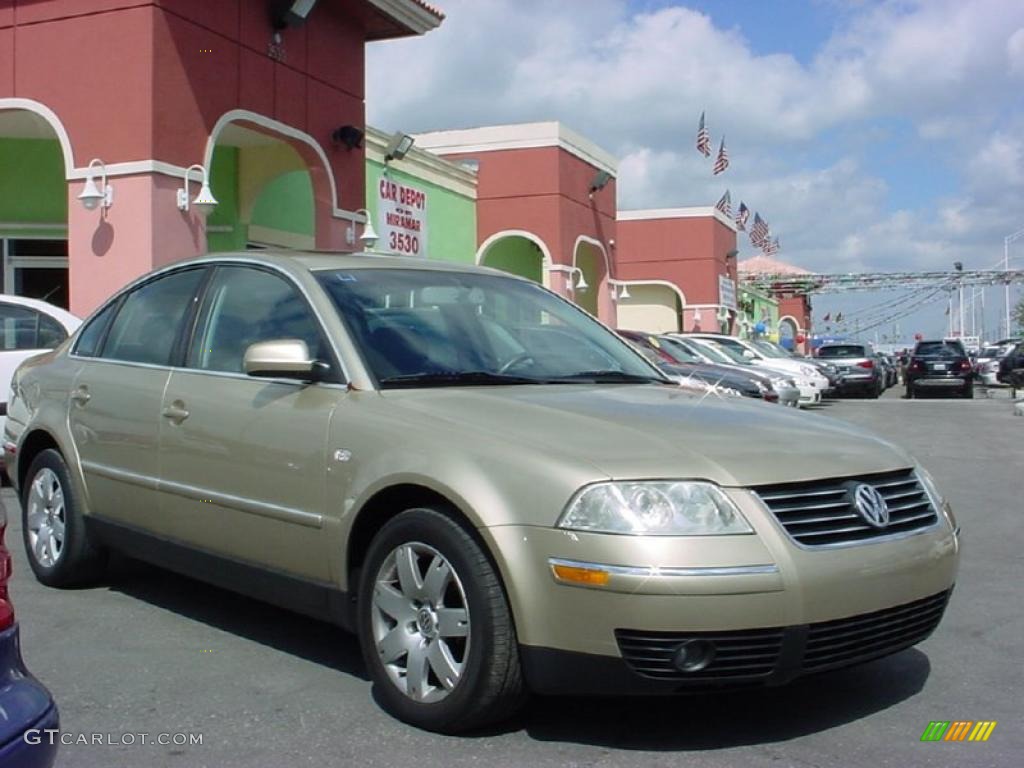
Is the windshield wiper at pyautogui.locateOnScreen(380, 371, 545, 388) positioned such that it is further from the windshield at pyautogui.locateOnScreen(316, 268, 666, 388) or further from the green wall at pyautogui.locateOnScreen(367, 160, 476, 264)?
the green wall at pyautogui.locateOnScreen(367, 160, 476, 264)

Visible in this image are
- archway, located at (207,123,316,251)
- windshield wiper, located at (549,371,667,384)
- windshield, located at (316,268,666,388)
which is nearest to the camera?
windshield, located at (316,268,666,388)

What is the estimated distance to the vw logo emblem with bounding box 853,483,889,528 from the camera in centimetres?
364

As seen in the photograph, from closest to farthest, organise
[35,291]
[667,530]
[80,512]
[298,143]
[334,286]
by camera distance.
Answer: [667,530]
[334,286]
[80,512]
[298,143]
[35,291]

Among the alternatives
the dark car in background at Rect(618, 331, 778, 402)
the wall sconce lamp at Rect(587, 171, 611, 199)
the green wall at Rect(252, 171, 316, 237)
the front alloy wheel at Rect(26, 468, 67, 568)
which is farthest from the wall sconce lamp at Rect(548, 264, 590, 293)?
the front alloy wheel at Rect(26, 468, 67, 568)

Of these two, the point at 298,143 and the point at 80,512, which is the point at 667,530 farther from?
the point at 298,143

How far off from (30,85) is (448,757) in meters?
11.7

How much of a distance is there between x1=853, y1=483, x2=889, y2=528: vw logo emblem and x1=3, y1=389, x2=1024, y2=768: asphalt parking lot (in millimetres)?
289

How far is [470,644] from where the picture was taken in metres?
3.54

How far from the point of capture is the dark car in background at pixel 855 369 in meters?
29.5

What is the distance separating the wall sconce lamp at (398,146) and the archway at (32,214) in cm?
600

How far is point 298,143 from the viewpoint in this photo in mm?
15094

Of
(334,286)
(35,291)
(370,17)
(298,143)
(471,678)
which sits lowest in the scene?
(471,678)

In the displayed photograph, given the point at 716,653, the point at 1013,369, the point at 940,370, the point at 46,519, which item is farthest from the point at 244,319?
the point at 940,370

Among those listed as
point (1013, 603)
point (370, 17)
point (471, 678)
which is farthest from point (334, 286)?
point (370, 17)
